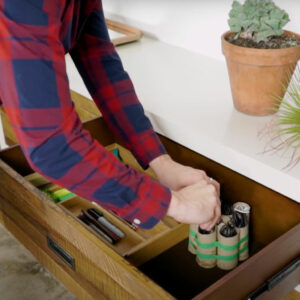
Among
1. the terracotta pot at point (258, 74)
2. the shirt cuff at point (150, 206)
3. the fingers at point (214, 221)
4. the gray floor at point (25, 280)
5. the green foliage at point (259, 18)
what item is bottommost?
the gray floor at point (25, 280)

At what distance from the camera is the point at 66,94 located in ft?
2.38

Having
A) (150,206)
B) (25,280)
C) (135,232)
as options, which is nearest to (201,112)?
(135,232)

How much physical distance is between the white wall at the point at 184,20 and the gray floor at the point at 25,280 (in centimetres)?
91

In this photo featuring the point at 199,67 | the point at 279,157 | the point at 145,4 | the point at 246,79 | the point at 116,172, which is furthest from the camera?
the point at 145,4

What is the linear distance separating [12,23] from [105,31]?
395mm

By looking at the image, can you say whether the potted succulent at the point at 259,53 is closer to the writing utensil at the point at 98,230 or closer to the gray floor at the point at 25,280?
the writing utensil at the point at 98,230

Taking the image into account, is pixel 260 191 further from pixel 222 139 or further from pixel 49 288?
pixel 49 288

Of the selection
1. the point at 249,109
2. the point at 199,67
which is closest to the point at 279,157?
the point at 249,109

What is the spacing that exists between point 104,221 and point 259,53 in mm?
509

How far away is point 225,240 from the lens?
0.95 meters

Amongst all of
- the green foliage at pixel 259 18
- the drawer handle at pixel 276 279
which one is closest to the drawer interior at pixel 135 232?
the drawer handle at pixel 276 279

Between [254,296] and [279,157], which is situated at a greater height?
[279,157]

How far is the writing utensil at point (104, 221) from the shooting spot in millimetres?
1080

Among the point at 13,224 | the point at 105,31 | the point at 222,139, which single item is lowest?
the point at 13,224
